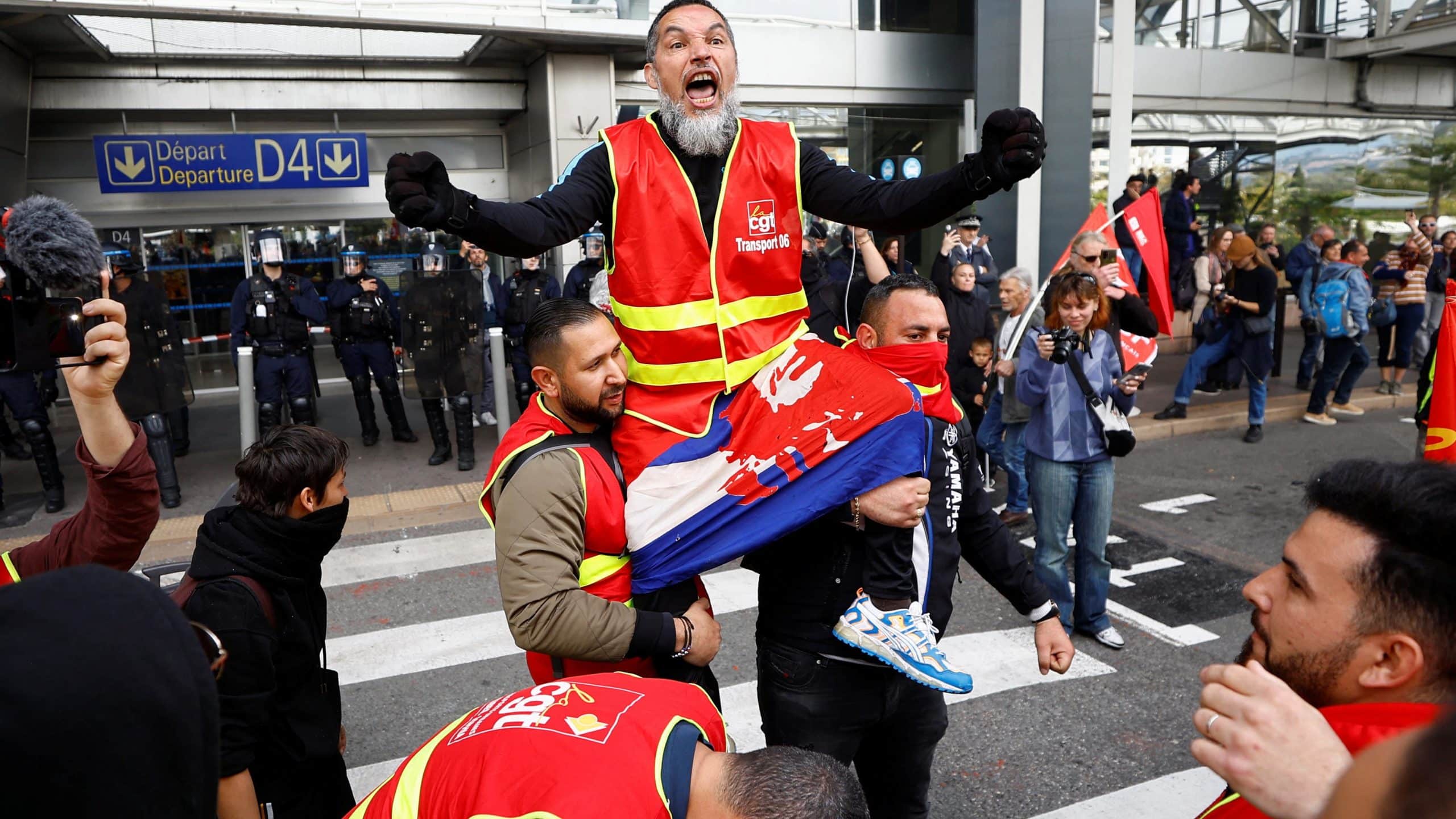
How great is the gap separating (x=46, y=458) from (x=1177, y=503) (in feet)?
30.5

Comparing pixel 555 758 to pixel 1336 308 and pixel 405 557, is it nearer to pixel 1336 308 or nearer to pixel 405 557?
pixel 405 557

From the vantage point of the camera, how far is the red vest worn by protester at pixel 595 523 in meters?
2.38

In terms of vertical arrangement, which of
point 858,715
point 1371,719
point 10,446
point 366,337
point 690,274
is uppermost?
point 690,274

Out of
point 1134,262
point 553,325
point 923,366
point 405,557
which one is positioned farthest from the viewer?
point 1134,262

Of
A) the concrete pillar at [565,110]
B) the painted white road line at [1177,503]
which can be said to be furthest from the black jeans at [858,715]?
the concrete pillar at [565,110]

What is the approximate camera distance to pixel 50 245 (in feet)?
7.66

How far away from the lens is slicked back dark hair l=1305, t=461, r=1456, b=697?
146cm

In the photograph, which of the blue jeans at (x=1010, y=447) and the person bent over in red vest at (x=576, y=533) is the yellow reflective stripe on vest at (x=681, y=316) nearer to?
the person bent over in red vest at (x=576, y=533)

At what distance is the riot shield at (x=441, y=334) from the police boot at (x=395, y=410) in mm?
611

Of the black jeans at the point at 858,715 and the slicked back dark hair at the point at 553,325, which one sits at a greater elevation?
the slicked back dark hair at the point at 553,325

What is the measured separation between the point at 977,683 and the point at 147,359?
7.27 meters

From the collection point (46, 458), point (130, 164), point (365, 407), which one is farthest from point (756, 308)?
point (130, 164)

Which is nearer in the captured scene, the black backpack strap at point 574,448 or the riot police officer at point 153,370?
the black backpack strap at point 574,448

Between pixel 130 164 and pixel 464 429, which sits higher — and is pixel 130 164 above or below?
above
